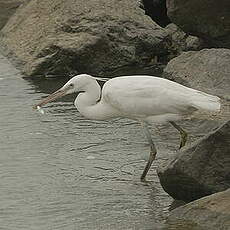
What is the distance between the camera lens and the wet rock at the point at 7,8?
642 inches

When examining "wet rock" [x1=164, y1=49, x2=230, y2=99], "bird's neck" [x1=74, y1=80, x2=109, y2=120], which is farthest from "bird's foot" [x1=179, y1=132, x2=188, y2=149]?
"wet rock" [x1=164, y1=49, x2=230, y2=99]

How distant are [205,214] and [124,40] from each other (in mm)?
6155

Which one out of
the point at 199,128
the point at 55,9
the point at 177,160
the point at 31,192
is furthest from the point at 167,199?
the point at 55,9

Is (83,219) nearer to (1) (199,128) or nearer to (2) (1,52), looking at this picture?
(1) (199,128)

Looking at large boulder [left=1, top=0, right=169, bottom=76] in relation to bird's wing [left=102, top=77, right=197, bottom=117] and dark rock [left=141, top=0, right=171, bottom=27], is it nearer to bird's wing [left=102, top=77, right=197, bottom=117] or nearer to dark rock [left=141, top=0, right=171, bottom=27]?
dark rock [left=141, top=0, right=171, bottom=27]

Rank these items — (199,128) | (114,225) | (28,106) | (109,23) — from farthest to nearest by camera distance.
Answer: (109,23), (28,106), (199,128), (114,225)

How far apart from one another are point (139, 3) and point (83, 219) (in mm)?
7089

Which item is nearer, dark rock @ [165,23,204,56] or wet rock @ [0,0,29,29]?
dark rock @ [165,23,204,56]

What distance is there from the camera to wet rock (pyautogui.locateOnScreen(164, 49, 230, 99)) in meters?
9.80

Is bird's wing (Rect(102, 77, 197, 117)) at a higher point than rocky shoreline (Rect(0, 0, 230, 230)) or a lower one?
higher

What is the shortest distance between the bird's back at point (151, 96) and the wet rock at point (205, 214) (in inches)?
68.6

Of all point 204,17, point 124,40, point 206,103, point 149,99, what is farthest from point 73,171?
point 124,40

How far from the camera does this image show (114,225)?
663cm

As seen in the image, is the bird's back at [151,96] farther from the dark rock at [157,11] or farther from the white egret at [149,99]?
the dark rock at [157,11]
